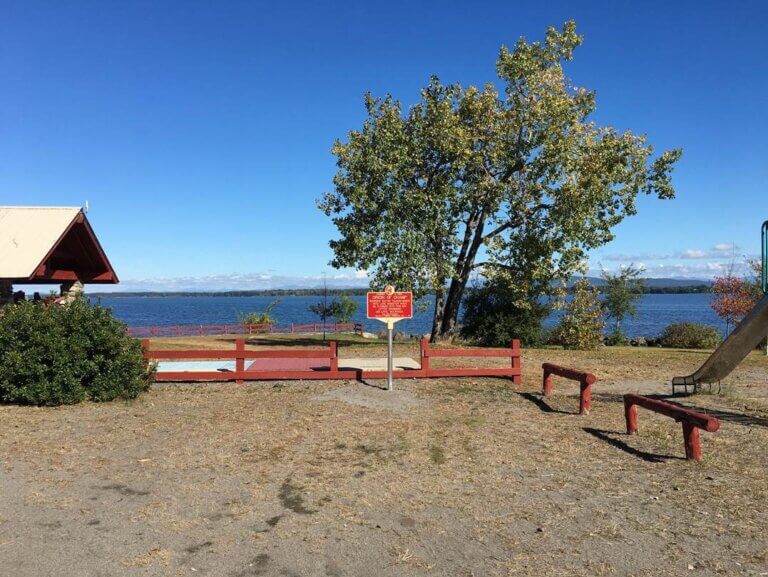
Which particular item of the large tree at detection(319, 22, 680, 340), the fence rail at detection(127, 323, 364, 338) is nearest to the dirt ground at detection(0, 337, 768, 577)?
the large tree at detection(319, 22, 680, 340)

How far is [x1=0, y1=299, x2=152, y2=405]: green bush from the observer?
10961 millimetres

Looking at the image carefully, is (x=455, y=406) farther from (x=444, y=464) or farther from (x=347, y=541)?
(x=347, y=541)

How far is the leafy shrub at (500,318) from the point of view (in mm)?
25062

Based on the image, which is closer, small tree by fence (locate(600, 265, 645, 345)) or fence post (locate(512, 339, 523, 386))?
fence post (locate(512, 339, 523, 386))

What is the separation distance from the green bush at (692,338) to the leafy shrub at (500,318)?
10195 millimetres

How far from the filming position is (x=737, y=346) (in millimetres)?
12141

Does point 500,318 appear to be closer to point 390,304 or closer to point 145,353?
point 390,304

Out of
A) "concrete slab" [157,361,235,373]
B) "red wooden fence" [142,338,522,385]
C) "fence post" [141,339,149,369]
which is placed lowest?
"concrete slab" [157,361,235,373]

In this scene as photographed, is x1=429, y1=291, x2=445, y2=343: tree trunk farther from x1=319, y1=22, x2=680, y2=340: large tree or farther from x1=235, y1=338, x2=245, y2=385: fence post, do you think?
x1=235, y1=338, x2=245, y2=385: fence post

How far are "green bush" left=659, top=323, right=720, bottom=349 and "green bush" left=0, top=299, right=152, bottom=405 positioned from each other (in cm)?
2828

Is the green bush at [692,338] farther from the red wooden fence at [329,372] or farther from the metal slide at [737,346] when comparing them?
the red wooden fence at [329,372]

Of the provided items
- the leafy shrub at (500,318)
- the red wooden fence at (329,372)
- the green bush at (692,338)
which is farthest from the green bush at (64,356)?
the green bush at (692,338)

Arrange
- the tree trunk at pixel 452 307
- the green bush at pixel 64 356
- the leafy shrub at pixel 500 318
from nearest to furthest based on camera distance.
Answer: the green bush at pixel 64 356 → the leafy shrub at pixel 500 318 → the tree trunk at pixel 452 307

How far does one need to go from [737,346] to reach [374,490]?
29.8 ft
